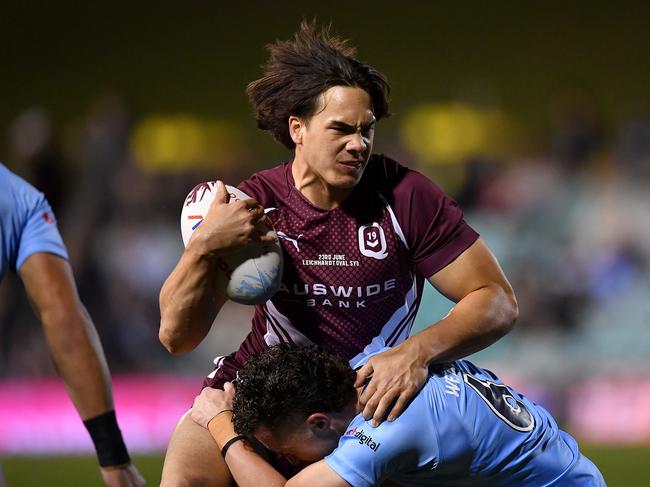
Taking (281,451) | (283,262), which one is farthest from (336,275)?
(281,451)

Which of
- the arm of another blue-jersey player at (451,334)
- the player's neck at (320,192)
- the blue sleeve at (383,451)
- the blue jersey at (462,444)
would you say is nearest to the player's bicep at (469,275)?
the arm of another blue-jersey player at (451,334)

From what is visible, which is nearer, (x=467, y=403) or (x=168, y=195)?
(x=467, y=403)

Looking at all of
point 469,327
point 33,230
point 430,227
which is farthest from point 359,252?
point 33,230

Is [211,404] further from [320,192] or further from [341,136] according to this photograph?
[341,136]

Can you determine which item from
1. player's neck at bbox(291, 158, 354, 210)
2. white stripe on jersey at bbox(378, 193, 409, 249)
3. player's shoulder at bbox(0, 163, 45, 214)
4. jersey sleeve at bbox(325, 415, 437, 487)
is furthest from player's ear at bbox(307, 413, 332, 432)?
player's shoulder at bbox(0, 163, 45, 214)

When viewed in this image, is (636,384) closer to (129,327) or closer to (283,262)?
(129,327)

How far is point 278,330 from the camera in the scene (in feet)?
14.8

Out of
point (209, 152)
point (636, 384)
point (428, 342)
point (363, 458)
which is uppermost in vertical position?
point (209, 152)

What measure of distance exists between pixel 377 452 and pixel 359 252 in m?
0.98

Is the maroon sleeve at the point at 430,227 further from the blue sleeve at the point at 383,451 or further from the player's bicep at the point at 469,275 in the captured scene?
the blue sleeve at the point at 383,451

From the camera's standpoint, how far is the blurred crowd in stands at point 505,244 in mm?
11539

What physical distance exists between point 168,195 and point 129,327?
162cm

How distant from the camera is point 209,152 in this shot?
1409cm

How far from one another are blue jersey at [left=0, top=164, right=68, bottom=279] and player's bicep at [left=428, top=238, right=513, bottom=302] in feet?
4.84
